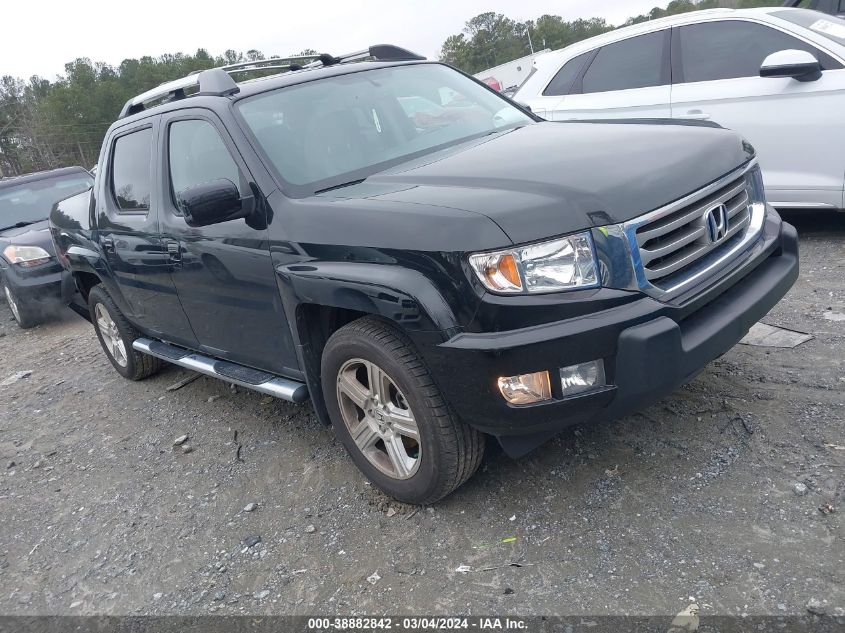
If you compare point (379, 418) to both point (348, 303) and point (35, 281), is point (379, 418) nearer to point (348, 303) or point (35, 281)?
point (348, 303)

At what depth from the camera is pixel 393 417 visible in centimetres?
295

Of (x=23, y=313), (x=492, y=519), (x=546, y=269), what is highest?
(x=546, y=269)

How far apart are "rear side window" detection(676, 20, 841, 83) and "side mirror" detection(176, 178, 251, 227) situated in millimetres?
4270

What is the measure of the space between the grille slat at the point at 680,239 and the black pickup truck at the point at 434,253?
0.01 metres

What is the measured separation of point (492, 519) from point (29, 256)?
6.98 m

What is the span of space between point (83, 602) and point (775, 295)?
3158mm

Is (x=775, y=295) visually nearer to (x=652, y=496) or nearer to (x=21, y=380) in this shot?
(x=652, y=496)

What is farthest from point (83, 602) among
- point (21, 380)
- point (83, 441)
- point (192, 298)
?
point (21, 380)

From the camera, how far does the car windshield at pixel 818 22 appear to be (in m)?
5.23

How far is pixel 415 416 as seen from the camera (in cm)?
277

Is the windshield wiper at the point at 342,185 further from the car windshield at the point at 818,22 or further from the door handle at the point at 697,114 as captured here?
the car windshield at the point at 818,22

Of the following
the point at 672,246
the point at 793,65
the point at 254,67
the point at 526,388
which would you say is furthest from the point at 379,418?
the point at 793,65

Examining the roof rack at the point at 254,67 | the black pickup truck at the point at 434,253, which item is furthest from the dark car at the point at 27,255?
the black pickup truck at the point at 434,253

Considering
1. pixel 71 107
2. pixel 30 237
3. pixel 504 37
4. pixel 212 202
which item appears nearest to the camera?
pixel 212 202
